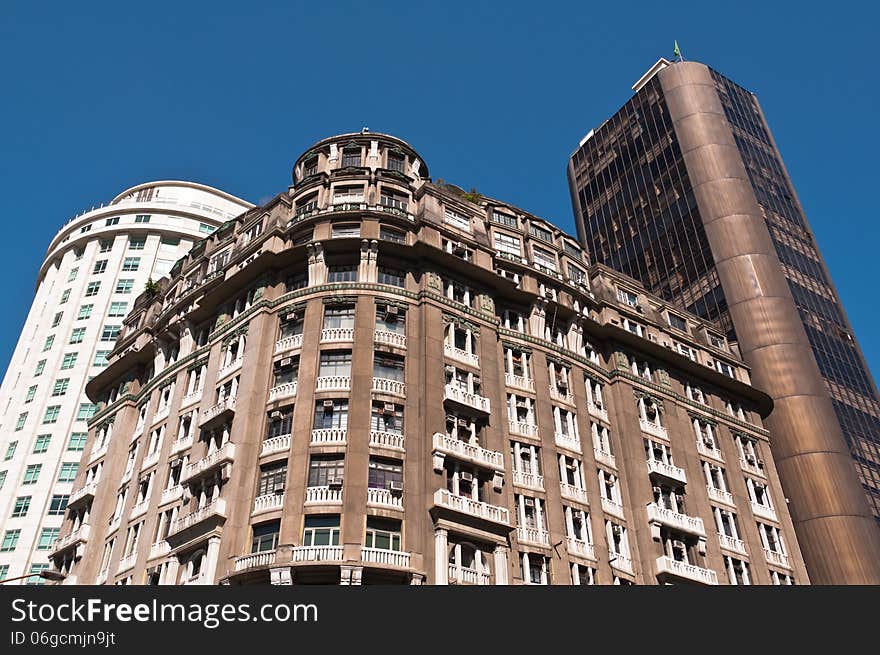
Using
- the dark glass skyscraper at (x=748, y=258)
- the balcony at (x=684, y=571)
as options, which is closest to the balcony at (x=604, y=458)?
the balcony at (x=684, y=571)

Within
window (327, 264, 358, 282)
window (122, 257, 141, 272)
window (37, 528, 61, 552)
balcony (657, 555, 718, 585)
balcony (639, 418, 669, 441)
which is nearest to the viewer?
balcony (657, 555, 718, 585)

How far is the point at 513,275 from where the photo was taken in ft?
196

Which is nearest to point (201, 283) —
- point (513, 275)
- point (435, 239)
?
point (435, 239)

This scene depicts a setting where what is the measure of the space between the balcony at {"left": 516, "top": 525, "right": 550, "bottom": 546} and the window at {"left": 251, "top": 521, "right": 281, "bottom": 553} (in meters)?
13.7

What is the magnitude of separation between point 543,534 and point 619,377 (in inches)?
674

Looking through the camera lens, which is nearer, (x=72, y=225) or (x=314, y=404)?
(x=314, y=404)

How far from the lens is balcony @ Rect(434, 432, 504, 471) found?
44.6 m

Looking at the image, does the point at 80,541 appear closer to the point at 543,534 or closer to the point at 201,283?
the point at 201,283

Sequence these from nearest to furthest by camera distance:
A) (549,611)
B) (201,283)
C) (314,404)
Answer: (549,611) < (314,404) < (201,283)

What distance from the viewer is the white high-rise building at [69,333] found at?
2891 inches

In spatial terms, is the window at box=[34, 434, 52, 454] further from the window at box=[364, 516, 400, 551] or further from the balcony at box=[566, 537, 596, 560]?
the balcony at box=[566, 537, 596, 560]

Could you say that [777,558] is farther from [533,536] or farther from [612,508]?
[533,536]

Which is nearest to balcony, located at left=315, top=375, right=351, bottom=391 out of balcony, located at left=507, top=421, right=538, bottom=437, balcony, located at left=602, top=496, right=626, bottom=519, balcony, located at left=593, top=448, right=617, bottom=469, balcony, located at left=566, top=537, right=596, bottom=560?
balcony, located at left=507, top=421, right=538, bottom=437

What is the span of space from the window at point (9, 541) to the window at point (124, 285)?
29648 mm
